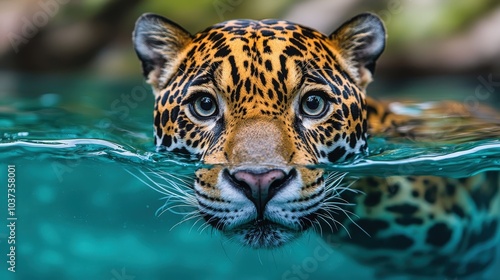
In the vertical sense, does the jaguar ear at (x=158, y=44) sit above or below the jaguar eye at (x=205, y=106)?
above

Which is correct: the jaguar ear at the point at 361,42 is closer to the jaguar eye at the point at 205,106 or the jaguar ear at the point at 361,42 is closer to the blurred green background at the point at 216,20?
the jaguar eye at the point at 205,106

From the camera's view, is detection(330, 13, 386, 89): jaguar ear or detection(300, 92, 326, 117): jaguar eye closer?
detection(300, 92, 326, 117): jaguar eye

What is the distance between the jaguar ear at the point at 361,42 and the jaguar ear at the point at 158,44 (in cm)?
120

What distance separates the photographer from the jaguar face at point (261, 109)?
5254 mm

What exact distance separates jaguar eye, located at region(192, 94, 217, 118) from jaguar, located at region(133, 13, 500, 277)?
10mm

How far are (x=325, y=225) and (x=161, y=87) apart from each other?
5.56 feet

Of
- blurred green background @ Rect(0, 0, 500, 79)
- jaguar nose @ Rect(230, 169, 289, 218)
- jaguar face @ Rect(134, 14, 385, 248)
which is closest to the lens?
jaguar nose @ Rect(230, 169, 289, 218)

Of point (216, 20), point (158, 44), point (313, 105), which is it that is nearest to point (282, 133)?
point (313, 105)

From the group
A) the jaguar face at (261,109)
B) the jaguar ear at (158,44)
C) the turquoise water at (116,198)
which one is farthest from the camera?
the turquoise water at (116,198)

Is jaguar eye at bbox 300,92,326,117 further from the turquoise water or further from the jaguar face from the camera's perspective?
the turquoise water

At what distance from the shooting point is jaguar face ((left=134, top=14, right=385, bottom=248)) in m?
5.25
